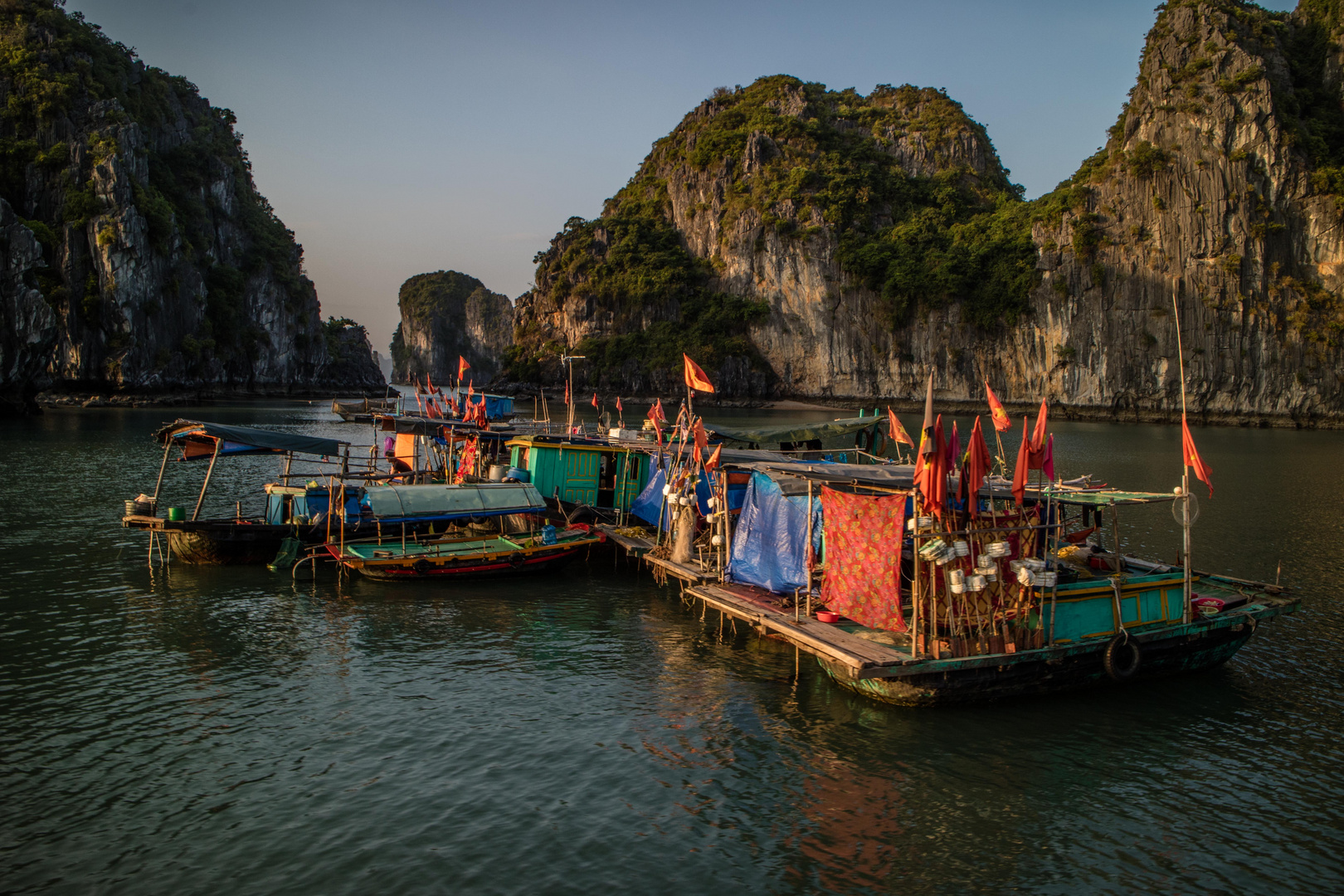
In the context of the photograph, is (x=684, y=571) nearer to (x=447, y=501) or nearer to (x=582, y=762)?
(x=447, y=501)

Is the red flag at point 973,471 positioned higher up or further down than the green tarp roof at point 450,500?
higher up

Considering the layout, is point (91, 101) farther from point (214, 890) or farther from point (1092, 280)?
point (1092, 280)

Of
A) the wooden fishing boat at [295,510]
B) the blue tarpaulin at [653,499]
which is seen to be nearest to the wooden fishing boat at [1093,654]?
the blue tarpaulin at [653,499]

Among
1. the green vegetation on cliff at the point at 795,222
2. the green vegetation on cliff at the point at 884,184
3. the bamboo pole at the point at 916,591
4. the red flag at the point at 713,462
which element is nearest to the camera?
the bamboo pole at the point at 916,591

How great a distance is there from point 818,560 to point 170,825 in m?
11.1

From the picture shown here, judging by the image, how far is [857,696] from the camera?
1285 cm

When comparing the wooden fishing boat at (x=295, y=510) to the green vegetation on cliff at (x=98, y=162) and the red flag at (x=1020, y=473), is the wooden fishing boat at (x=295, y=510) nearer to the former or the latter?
the red flag at (x=1020, y=473)

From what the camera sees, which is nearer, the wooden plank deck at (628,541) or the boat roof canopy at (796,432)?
the wooden plank deck at (628,541)

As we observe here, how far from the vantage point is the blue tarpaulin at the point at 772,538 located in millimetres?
15141

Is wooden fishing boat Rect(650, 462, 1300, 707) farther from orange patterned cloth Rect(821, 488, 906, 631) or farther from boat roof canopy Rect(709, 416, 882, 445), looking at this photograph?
boat roof canopy Rect(709, 416, 882, 445)

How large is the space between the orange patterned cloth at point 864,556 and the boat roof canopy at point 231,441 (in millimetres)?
13718

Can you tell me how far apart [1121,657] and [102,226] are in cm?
8652

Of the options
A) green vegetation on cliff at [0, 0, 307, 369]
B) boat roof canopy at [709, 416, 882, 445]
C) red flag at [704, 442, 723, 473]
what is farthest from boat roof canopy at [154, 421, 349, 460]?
green vegetation on cliff at [0, 0, 307, 369]

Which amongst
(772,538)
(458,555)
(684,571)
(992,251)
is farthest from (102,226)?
(992,251)
